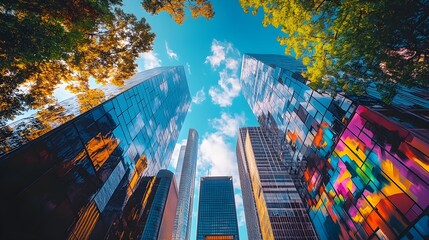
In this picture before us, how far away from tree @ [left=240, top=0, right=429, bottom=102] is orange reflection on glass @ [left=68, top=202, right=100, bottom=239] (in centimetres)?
1756

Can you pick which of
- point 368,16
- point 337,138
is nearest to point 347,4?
Answer: point 368,16

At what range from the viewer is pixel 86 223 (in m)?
12.7

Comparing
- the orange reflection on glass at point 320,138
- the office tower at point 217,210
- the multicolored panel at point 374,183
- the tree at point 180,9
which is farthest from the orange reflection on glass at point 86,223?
the office tower at point 217,210

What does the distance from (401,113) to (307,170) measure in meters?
10.8

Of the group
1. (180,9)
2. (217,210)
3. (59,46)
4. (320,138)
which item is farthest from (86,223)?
(217,210)

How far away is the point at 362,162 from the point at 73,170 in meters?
19.6

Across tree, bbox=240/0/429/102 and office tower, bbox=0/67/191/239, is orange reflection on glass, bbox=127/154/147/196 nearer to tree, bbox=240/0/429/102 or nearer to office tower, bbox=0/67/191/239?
office tower, bbox=0/67/191/239

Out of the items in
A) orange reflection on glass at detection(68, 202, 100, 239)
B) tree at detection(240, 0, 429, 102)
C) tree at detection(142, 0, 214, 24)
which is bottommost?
orange reflection on glass at detection(68, 202, 100, 239)

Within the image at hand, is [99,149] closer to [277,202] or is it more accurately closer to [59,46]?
[59,46]

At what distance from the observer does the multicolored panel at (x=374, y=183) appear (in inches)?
406

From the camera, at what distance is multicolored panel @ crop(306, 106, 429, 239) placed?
33.9 feet

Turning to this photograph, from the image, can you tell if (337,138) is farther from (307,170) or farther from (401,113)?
(307,170)

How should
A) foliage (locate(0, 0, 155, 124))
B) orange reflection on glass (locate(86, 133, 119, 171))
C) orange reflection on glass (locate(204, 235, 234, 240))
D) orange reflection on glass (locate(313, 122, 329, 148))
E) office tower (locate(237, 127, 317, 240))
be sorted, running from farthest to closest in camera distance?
orange reflection on glass (locate(204, 235, 234, 240)) → office tower (locate(237, 127, 317, 240)) → orange reflection on glass (locate(313, 122, 329, 148)) → orange reflection on glass (locate(86, 133, 119, 171)) → foliage (locate(0, 0, 155, 124))

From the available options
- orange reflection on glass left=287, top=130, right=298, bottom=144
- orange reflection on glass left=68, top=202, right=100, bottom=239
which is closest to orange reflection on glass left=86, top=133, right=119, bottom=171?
orange reflection on glass left=68, top=202, right=100, bottom=239
